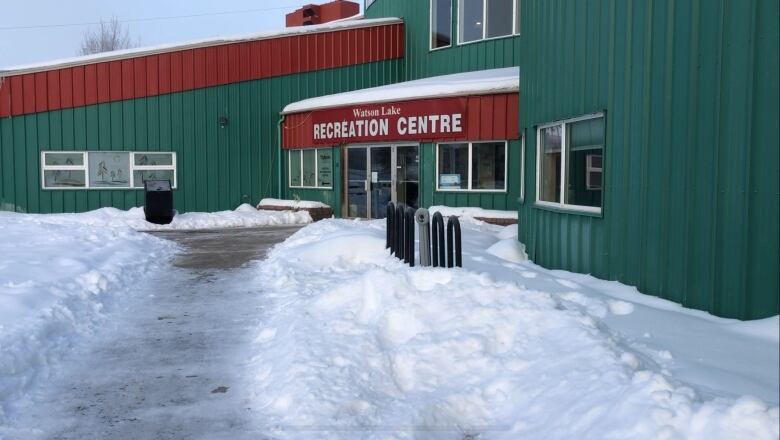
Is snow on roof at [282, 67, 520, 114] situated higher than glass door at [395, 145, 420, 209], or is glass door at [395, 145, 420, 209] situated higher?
snow on roof at [282, 67, 520, 114]

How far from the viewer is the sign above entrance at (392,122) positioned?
1683 centimetres

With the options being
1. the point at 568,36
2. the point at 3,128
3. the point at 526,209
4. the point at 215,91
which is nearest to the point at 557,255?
the point at 526,209

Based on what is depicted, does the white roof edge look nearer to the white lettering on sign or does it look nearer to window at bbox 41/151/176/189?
window at bbox 41/151/176/189

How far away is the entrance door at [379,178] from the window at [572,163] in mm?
7599

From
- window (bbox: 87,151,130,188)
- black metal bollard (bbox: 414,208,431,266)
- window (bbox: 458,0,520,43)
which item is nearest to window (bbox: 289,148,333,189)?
window (bbox: 87,151,130,188)

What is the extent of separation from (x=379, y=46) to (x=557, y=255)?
15430mm

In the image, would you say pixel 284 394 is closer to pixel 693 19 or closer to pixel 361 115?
pixel 693 19

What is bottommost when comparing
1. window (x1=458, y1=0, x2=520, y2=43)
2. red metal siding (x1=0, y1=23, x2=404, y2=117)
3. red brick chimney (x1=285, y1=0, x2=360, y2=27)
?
red metal siding (x1=0, y1=23, x2=404, y2=117)

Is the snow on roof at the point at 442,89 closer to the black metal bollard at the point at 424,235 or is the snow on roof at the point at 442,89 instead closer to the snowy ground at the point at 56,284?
the snowy ground at the point at 56,284

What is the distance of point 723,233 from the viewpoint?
210 inches

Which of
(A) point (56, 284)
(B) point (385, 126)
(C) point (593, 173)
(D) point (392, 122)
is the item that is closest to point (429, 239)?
(C) point (593, 173)

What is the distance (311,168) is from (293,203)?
1.29 metres

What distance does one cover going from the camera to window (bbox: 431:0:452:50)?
2070cm

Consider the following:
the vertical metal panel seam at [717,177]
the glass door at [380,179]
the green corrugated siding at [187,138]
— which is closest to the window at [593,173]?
the vertical metal panel seam at [717,177]
